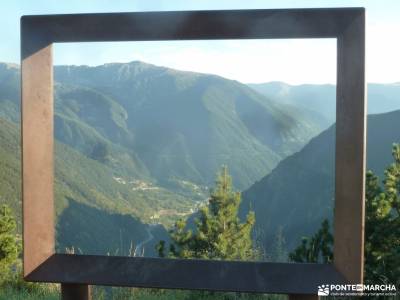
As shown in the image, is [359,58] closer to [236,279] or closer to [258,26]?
[258,26]

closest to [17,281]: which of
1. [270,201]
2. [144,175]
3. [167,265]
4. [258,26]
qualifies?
[167,265]

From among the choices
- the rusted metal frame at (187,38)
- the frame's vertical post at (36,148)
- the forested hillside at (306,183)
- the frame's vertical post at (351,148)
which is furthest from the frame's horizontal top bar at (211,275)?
the forested hillside at (306,183)

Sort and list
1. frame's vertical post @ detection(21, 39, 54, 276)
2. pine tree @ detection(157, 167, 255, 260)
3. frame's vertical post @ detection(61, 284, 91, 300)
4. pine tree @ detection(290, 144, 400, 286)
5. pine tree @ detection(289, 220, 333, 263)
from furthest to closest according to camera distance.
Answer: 1. pine tree @ detection(157, 167, 255, 260)
2. pine tree @ detection(290, 144, 400, 286)
3. pine tree @ detection(289, 220, 333, 263)
4. frame's vertical post @ detection(61, 284, 91, 300)
5. frame's vertical post @ detection(21, 39, 54, 276)

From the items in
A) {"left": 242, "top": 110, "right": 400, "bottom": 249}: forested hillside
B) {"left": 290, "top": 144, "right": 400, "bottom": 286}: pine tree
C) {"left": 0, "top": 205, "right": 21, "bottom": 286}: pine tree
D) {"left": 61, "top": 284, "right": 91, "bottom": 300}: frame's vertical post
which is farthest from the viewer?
{"left": 242, "top": 110, "right": 400, "bottom": 249}: forested hillside

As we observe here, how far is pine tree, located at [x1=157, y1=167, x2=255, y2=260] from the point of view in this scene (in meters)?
20.6

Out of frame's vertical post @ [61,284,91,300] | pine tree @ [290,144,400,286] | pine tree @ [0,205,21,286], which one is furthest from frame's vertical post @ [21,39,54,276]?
Answer: pine tree @ [0,205,21,286]

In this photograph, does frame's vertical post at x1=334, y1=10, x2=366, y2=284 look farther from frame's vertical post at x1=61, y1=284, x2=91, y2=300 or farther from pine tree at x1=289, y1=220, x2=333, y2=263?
pine tree at x1=289, y1=220, x2=333, y2=263

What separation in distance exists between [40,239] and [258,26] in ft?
4.07

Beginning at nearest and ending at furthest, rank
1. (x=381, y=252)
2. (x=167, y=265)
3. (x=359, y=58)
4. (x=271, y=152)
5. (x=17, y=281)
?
(x=359, y=58) < (x=167, y=265) < (x=17, y=281) < (x=381, y=252) < (x=271, y=152)

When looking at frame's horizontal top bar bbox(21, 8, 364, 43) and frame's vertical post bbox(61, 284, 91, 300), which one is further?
frame's vertical post bbox(61, 284, 91, 300)

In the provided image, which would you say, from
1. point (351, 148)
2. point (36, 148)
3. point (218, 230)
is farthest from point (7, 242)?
point (351, 148)

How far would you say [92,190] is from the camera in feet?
388

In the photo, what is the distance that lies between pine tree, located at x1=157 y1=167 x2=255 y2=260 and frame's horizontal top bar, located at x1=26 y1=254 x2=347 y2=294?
17.5 meters

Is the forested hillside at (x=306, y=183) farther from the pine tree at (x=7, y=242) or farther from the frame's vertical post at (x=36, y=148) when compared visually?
the frame's vertical post at (x=36, y=148)
